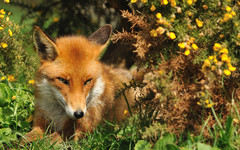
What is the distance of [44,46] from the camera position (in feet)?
12.3

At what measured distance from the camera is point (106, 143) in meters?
3.41

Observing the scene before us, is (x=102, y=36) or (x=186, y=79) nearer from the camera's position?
(x=186, y=79)

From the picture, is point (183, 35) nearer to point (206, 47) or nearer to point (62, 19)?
point (206, 47)

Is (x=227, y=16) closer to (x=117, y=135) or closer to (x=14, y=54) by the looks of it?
(x=117, y=135)

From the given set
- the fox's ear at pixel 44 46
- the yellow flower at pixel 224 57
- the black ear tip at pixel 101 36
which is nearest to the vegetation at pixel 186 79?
the yellow flower at pixel 224 57

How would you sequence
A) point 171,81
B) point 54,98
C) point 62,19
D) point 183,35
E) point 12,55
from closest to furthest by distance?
point 183,35 → point 171,81 → point 54,98 → point 12,55 → point 62,19

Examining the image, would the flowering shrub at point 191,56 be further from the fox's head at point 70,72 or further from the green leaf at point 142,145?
the fox's head at point 70,72

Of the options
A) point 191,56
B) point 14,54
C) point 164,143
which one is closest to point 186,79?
point 191,56

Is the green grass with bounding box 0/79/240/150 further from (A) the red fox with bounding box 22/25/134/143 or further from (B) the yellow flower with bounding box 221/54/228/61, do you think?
(B) the yellow flower with bounding box 221/54/228/61

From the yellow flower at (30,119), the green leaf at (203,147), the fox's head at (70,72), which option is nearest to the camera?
the green leaf at (203,147)

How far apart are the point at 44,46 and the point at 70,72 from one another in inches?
19.8

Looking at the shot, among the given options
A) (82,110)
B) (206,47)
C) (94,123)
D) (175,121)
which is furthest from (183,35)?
(94,123)

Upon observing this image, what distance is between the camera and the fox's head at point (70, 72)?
3531 mm

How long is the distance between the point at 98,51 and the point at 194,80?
147cm
